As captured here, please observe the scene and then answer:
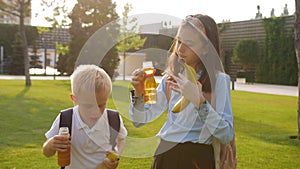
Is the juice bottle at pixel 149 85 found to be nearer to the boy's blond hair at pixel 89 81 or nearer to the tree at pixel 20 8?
the boy's blond hair at pixel 89 81

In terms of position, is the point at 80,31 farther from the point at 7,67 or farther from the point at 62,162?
the point at 62,162

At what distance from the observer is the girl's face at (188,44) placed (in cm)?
205

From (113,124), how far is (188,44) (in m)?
0.59

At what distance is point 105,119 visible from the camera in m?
2.21

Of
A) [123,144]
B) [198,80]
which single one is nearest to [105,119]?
[123,144]

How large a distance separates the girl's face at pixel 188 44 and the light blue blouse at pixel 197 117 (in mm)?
158

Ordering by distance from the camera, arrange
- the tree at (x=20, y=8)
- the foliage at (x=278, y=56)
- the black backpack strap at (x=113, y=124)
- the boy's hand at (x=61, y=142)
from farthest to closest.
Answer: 1. the foliage at (x=278, y=56)
2. the tree at (x=20, y=8)
3. the black backpack strap at (x=113, y=124)
4. the boy's hand at (x=61, y=142)

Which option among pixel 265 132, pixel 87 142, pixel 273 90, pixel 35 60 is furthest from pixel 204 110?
pixel 35 60

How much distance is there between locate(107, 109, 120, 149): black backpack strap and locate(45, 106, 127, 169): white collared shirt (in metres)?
0.02

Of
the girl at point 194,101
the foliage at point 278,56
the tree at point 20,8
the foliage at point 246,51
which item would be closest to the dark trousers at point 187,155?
the girl at point 194,101

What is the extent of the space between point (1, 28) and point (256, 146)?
30671 mm

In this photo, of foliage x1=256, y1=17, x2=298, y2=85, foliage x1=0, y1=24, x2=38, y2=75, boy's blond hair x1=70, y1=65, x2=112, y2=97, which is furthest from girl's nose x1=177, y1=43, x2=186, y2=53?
foliage x1=0, y1=24, x2=38, y2=75

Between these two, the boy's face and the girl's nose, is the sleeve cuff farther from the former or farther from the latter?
the boy's face

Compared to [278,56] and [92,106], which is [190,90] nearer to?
[92,106]
